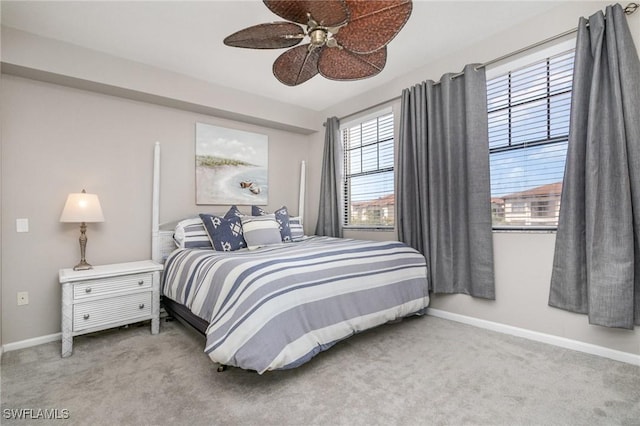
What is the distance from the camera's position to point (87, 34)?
251cm

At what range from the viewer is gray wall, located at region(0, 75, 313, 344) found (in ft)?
8.23

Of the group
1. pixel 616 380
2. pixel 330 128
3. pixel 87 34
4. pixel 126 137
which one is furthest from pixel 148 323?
pixel 616 380

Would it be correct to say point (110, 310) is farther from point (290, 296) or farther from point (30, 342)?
point (290, 296)

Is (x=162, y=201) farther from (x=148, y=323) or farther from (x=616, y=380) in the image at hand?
(x=616, y=380)

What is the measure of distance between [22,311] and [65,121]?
5.38 feet

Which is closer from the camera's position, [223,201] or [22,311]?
[22,311]

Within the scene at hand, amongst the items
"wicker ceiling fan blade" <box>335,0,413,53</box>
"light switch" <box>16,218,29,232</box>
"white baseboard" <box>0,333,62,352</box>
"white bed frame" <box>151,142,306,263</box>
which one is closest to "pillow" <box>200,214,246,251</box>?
"white bed frame" <box>151,142,306,263</box>

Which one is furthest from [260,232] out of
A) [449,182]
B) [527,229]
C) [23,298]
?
[527,229]

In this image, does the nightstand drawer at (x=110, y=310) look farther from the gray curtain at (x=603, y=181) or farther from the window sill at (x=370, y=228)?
the gray curtain at (x=603, y=181)

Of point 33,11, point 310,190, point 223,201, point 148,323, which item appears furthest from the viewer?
point 310,190

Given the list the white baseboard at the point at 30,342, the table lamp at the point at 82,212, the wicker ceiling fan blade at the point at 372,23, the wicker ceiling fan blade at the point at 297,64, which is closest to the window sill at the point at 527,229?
the wicker ceiling fan blade at the point at 372,23

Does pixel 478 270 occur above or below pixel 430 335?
above

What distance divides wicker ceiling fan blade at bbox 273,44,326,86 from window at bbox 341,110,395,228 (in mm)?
1708

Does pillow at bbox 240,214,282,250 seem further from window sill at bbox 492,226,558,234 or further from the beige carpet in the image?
window sill at bbox 492,226,558,234
